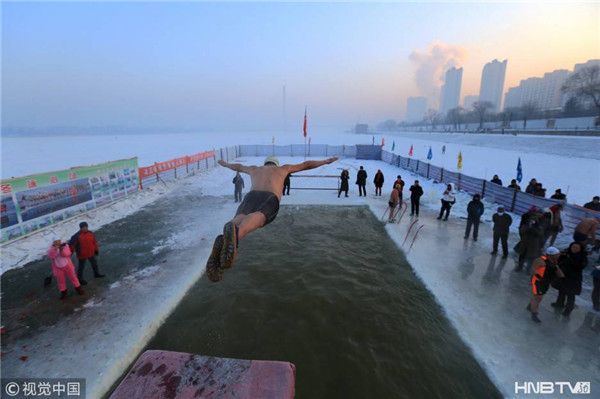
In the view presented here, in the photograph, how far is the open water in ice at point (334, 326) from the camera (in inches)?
168

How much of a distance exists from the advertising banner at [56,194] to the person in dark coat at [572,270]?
15757 mm

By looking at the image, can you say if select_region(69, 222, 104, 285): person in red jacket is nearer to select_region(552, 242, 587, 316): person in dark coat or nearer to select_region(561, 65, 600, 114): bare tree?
select_region(552, 242, 587, 316): person in dark coat

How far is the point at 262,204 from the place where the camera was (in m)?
5.61

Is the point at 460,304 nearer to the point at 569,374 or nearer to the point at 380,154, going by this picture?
the point at 569,374

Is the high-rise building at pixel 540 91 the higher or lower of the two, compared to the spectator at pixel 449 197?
higher

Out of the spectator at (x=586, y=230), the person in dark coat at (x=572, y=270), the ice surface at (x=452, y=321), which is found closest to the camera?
the ice surface at (x=452, y=321)

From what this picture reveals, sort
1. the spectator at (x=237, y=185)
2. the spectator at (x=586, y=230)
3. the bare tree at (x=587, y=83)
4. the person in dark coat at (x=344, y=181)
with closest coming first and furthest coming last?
1. the spectator at (x=586, y=230)
2. the spectator at (x=237, y=185)
3. the person in dark coat at (x=344, y=181)
4. the bare tree at (x=587, y=83)

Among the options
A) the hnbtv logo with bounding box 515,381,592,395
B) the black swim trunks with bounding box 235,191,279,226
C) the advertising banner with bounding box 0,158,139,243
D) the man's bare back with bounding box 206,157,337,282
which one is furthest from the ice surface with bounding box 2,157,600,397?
the black swim trunks with bounding box 235,191,279,226

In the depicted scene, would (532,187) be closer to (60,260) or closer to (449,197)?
(449,197)

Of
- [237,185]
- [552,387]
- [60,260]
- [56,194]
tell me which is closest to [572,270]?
[552,387]

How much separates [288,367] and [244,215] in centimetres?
298

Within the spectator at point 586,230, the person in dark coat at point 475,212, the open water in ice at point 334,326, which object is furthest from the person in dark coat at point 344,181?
the spectator at point 586,230

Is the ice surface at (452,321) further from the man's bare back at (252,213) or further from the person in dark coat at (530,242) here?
the man's bare back at (252,213)

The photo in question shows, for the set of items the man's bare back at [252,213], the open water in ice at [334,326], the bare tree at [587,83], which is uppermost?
the bare tree at [587,83]
